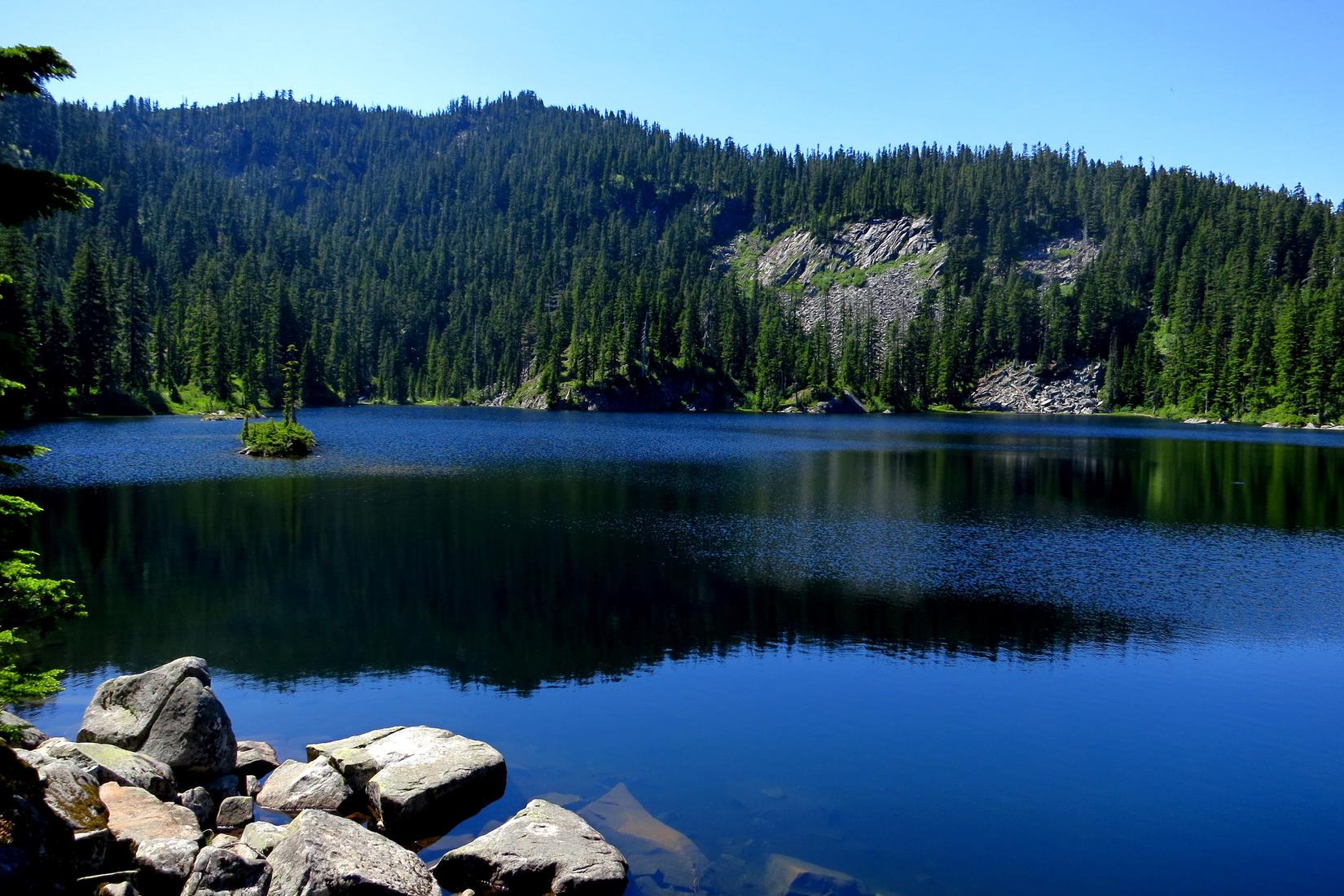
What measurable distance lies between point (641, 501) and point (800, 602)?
83.6 ft

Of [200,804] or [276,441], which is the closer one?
[200,804]

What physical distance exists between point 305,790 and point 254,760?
8.05 feet

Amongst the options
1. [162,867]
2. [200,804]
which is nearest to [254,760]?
[200,804]

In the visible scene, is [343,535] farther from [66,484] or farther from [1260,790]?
[1260,790]

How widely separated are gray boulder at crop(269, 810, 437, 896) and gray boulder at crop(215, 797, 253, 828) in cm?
276

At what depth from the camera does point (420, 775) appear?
18438mm

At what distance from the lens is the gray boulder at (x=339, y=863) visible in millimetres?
13789

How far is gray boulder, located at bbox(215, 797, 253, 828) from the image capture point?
1712 centimetres

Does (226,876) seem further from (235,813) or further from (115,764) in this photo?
(115,764)

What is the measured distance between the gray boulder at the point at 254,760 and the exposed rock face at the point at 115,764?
1.49 metres

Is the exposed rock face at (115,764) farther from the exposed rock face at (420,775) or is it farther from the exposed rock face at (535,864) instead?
the exposed rock face at (535,864)

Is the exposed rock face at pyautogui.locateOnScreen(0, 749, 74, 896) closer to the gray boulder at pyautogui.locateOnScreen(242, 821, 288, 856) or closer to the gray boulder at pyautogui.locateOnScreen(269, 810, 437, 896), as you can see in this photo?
the gray boulder at pyautogui.locateOnScreen(242, 821, 288, 856)

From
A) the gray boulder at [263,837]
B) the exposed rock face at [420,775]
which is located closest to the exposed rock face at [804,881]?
the exposed rock face at [420,775]

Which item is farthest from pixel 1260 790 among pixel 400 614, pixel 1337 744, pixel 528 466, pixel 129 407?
pixel 129 407
